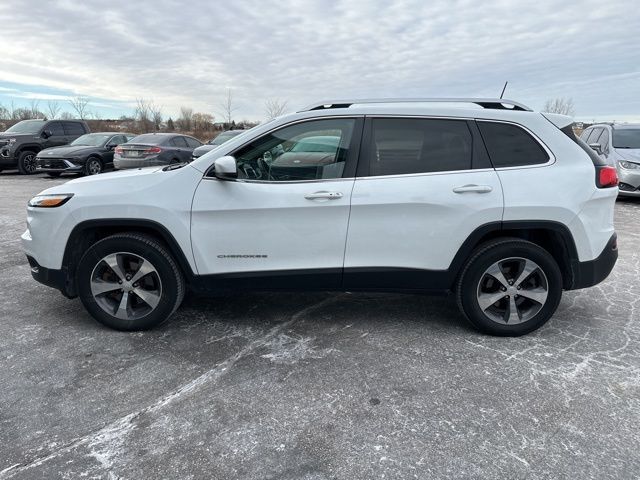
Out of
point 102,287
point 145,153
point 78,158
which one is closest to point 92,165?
point 78,158

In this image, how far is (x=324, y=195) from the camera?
333 cm

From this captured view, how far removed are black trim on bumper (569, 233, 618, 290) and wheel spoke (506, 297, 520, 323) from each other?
18.6 inches

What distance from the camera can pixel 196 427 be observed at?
2.54m

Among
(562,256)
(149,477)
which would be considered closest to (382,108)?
(562,256)

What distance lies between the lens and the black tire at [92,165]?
1422cm

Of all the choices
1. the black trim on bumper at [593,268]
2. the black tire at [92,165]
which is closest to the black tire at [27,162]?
the black tire at [92,165]

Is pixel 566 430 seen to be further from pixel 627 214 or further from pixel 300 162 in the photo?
pixel 627 214

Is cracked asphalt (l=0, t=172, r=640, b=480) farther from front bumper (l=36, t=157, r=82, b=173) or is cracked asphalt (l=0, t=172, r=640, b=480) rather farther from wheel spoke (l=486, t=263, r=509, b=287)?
front bumper (l=36, t=157, r=82, b=173)

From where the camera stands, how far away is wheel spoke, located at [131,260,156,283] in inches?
139

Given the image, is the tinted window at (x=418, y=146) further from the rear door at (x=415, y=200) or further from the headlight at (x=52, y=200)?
the headlight at (x=52, y=200)

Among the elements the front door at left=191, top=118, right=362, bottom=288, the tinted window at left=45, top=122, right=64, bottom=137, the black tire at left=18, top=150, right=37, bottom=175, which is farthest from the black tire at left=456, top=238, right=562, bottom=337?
the tinted window at left=45, top=122, right=64, bottom=137

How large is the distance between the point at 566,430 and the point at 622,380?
2.61 feet

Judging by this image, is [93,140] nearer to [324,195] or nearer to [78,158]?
[78,158]

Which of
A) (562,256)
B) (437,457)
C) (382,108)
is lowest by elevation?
(437,457)
